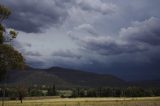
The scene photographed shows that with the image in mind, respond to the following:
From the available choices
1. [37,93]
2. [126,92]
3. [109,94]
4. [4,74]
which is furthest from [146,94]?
[4,74]

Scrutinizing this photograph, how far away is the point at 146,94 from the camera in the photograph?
165 meters

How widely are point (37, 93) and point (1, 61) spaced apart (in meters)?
126

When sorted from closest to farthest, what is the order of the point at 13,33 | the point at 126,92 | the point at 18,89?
the point at 13,33 → the point at 18,89 → the point at 126,92

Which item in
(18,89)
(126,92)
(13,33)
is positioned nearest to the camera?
(13,33)

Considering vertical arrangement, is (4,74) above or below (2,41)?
below

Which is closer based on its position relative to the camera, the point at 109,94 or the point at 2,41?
the point at 2,41

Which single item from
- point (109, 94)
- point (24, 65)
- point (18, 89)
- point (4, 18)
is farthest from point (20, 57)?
point (109, 94)

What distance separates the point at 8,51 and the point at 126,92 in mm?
122815

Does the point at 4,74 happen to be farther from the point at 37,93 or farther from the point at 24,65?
the point at 37,93

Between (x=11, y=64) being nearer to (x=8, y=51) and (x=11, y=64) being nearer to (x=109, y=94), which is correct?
(x=8, y=51)

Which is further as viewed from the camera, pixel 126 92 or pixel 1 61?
pixel 126 92

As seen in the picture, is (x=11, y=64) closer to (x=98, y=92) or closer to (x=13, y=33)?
(x=13, y=33)

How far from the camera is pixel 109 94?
18362 centimetres

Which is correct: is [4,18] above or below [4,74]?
above
